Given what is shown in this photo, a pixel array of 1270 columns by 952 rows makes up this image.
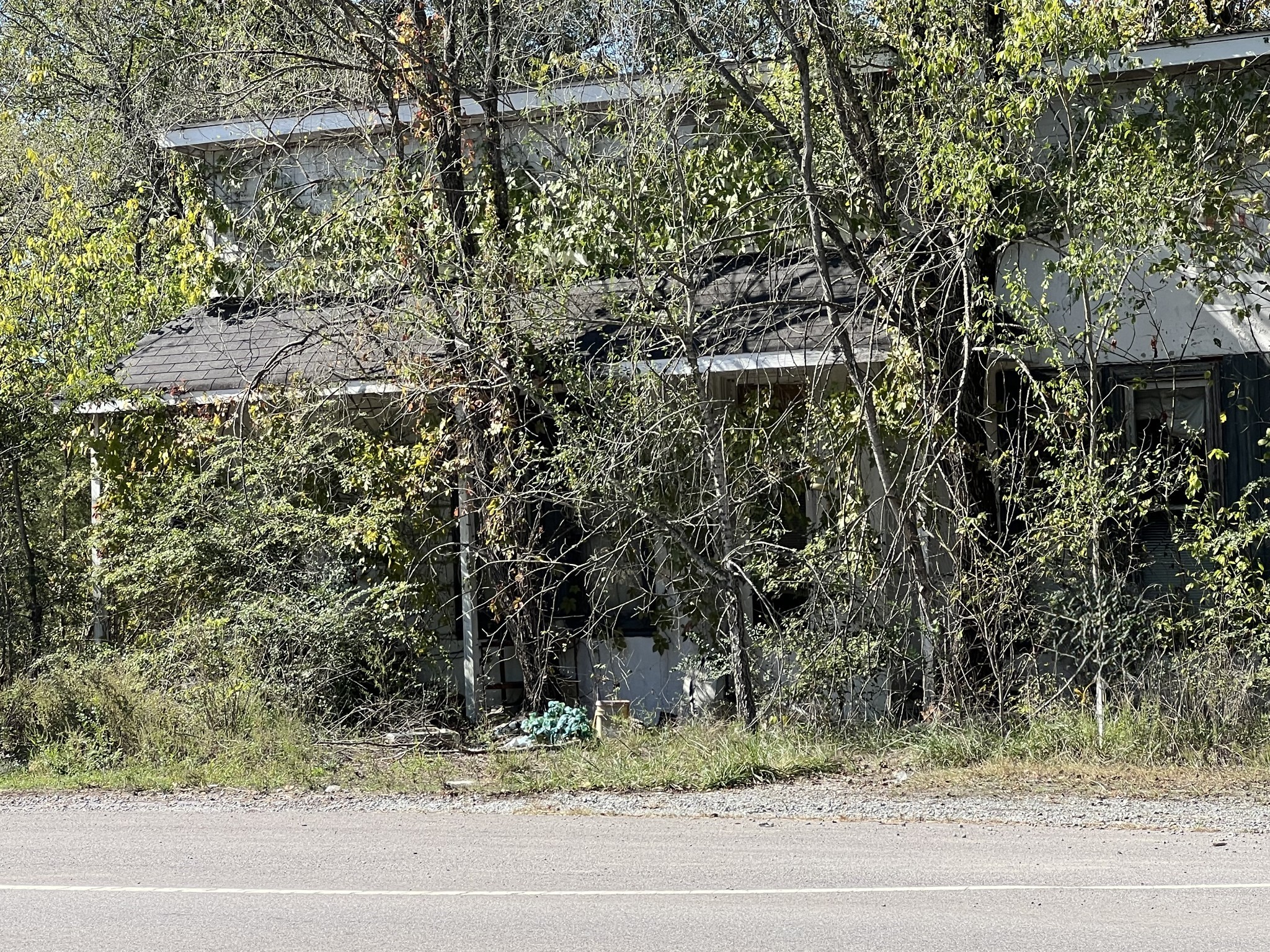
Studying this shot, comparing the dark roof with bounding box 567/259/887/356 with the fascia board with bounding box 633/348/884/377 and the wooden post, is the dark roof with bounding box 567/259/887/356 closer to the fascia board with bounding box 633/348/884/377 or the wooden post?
the fascia board with bounding box 633/348/884/377

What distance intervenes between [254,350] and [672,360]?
4.87 metres

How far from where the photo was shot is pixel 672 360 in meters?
11.2

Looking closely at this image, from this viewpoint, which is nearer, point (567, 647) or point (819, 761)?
point (819, 761)

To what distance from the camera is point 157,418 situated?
534 inches

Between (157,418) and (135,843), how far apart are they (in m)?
5.89

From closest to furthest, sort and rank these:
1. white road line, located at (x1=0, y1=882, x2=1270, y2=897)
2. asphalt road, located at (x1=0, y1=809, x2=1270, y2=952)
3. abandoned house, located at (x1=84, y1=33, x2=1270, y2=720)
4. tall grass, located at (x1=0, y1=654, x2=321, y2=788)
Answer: asphalt road, located at (x1=0, y1=809, x2=1270, y2=952) → white road line, located at (x1=0, y1=882, x2=1270, y2=897) → tall grass, located at (x1=0, y1=654, x2=321, y2=788) → abandoned house, located at (x1=84, y1=33, x2=1270, y2=720)

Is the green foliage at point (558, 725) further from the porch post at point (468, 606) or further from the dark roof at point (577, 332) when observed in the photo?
the dark roof at point (577, 332)

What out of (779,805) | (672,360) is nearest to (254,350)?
(672,360)

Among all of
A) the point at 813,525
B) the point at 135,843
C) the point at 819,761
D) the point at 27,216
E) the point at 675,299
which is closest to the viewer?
the point at 135,843

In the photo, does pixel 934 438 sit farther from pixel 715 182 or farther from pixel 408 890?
pixel 408 890

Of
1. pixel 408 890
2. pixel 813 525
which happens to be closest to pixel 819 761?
pixel 813 525

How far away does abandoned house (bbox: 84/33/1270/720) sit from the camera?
11766 mm

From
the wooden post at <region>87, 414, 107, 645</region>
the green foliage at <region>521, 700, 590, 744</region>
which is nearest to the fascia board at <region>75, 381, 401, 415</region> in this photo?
the wooden post at <region>87, 414, 107, 645</region>

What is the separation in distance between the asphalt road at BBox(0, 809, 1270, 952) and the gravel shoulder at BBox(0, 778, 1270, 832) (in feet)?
0.85
